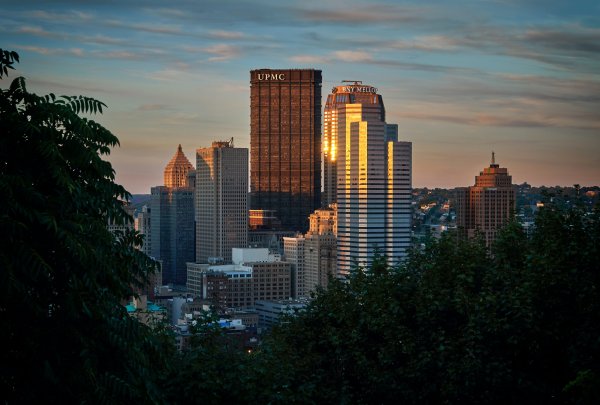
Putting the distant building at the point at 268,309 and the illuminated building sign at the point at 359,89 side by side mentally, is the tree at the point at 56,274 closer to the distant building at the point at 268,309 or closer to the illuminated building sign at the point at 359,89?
the distant building at the point at 268,309

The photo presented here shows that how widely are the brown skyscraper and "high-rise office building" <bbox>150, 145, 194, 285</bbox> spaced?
59902mm

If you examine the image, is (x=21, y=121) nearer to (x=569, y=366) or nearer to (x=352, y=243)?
(x=569, y=366)

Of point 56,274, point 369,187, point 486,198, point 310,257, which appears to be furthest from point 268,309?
point 56,274

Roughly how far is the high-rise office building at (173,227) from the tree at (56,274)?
17026 cm

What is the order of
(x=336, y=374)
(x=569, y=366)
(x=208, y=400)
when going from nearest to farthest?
(x=208, y=400), (x=569, y=366), (x=336, y=374)

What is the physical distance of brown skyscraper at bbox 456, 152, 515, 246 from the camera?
134 m

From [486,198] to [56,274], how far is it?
129m

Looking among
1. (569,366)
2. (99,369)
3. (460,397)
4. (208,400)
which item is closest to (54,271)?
(99,369)

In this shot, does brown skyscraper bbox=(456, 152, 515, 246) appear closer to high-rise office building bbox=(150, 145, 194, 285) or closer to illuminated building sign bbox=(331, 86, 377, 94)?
illuminated building sign bbox=(331, 86, 377, 94)

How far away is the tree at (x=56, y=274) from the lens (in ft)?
33.4

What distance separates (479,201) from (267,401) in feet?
411

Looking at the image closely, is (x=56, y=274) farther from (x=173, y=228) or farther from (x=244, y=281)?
(x=173, y=228)

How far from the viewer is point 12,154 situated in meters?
10.8

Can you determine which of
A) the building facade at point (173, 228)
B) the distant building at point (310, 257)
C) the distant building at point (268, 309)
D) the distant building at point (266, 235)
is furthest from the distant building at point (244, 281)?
the building facade at point (173, 228)
